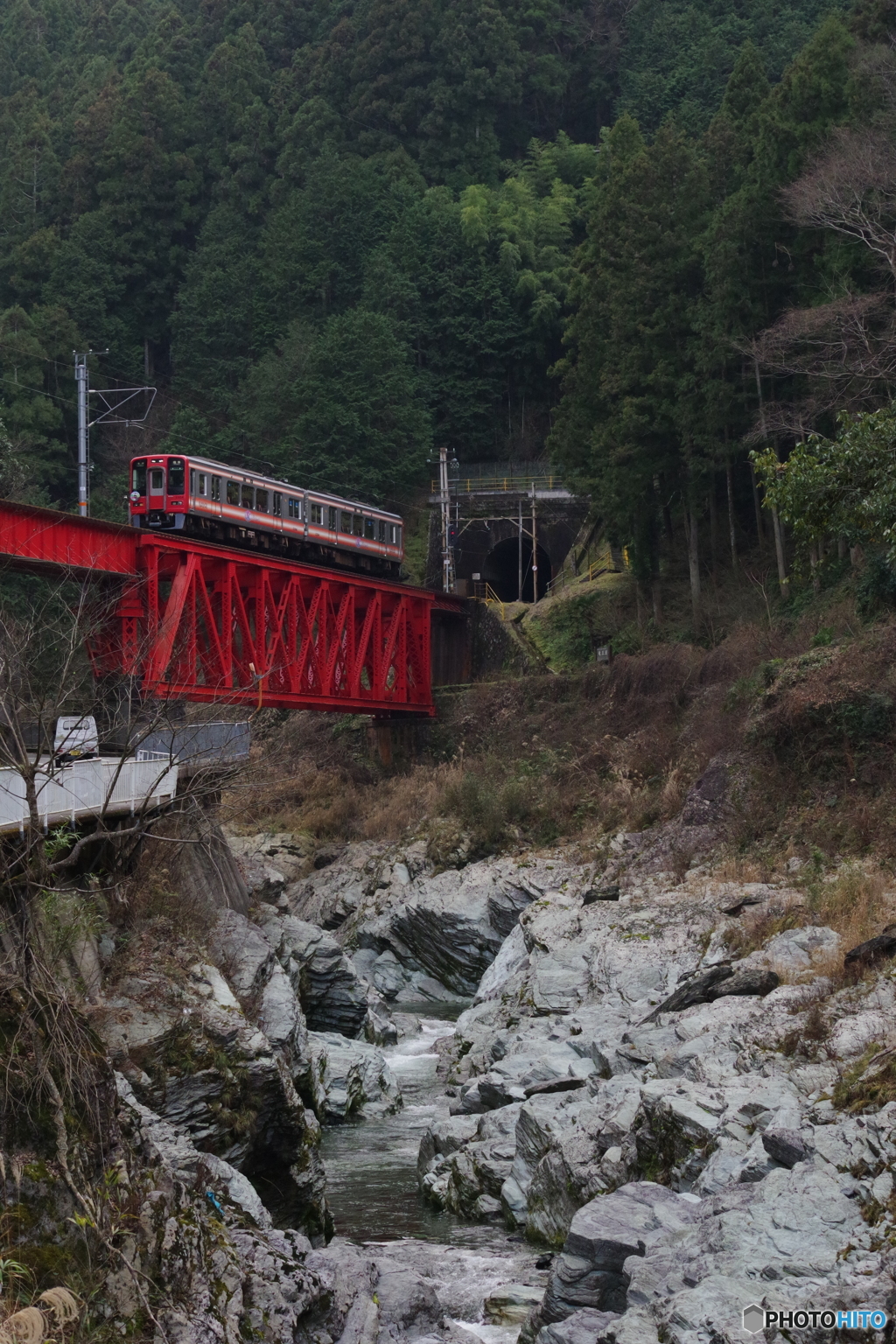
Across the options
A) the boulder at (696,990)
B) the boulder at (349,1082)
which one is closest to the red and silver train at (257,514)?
the boulder at (349,1082)

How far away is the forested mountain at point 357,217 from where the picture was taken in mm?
52344

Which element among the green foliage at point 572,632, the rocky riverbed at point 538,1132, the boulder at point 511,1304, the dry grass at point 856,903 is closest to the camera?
the rocky riverbed at point 538,1132

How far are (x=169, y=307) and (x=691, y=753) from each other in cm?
5156

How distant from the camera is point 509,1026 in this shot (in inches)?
829

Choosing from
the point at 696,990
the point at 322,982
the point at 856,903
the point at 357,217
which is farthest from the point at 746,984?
the point at 357,217

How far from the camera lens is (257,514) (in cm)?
3953

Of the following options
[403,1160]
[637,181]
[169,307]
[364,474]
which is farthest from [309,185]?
[403,1160]

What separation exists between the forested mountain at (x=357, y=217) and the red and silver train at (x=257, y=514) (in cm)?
688

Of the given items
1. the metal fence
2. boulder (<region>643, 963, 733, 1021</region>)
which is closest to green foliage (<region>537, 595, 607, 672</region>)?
the metal fence

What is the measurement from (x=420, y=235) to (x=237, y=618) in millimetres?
38930

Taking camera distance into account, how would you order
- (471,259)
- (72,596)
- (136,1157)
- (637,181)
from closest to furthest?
1. (136,1157)
2. (637,181)
3. (72,596)
4. (471,259)

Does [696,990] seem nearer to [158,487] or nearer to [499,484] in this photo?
[158,487]

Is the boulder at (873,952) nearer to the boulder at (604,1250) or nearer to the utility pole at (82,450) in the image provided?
the boulder at (604,1250)

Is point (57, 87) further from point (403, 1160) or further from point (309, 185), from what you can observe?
point (403, 1160)
